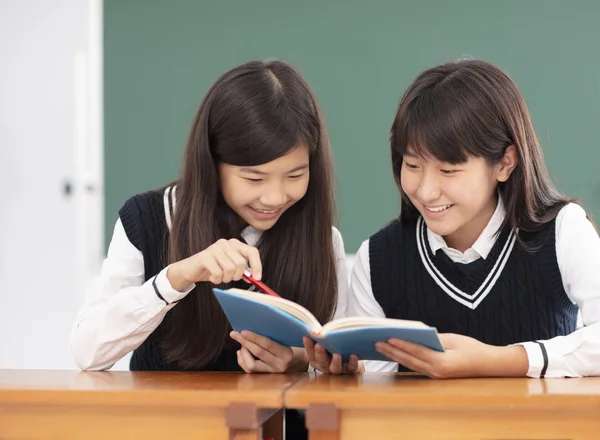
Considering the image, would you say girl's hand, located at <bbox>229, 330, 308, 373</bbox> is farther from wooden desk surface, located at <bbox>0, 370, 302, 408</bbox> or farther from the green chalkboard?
the green chalkboard

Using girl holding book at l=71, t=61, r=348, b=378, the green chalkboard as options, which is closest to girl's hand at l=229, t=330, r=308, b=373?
girl holding book at l=71, t=61, r=348, b=378

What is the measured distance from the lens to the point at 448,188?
1.65 m

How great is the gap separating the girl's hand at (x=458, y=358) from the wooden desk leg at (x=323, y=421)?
0.74ft

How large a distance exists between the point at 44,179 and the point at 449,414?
2840 millimetres

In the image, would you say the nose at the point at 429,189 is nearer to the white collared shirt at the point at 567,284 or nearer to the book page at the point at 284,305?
the white collared shirt at the point at 567,284

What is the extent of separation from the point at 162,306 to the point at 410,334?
0.52 m

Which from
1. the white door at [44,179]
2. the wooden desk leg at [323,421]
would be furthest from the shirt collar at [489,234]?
the white door at [44,179]

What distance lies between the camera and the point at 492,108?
1.66 meters

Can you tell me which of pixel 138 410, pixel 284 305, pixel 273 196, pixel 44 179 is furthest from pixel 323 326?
pixel 44 179

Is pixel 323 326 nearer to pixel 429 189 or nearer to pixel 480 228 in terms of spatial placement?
pixel 429 189

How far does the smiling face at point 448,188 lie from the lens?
1.65m

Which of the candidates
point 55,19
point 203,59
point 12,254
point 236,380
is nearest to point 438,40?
point 203,59

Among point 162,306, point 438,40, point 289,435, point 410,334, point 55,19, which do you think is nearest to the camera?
point 410,334

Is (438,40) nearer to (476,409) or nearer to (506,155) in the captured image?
(506,155)
